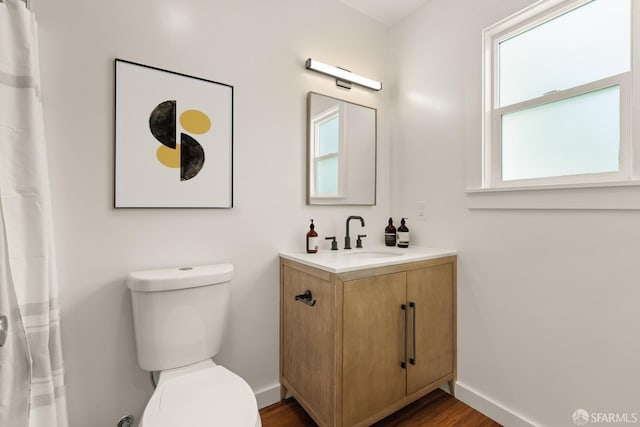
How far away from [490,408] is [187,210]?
1.92 metres

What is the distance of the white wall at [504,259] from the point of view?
124 cm

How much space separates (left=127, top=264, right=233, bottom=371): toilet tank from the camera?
4.11 feet

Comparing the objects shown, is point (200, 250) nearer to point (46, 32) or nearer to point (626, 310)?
point (46, 32)

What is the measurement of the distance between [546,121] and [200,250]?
1.87 meters

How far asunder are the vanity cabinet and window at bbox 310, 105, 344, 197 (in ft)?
1.85

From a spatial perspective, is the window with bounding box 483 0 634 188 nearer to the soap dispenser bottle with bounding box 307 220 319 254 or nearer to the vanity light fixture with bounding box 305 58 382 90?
the vanity light fixture with bounding box 305 58 382 90

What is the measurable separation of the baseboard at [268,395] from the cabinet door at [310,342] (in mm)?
94

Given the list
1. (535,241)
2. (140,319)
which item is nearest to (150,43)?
(140,319)

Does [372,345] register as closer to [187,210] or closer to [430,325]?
[430,325]

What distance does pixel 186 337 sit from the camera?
131 centimetres

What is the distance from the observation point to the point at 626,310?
3.94 ft

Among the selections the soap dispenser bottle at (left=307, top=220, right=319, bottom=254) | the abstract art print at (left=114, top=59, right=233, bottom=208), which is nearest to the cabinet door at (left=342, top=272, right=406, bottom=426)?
the soap dispenser bottle at (left=307, top=220, right=319, bottom=254)

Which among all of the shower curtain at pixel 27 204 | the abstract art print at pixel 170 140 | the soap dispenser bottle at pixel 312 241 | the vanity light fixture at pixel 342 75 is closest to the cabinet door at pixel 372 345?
the soap dispenser bottle at pixel 312 241

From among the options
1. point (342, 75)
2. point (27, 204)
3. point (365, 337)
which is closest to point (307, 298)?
point (365, 337)
